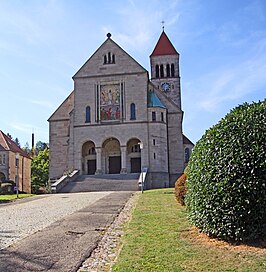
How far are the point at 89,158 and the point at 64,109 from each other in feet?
23.8

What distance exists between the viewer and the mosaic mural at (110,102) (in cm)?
4456

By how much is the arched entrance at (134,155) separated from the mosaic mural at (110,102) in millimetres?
3679

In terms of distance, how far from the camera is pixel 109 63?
46.1 m

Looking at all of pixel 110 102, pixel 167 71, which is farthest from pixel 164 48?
pixel 110 102

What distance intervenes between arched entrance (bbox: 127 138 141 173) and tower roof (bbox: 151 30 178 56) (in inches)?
815

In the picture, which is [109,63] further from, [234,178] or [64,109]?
[234,178]

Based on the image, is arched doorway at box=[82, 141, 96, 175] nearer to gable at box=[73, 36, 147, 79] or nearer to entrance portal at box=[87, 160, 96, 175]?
entrance portal at box=[87, 160, 96, 175]

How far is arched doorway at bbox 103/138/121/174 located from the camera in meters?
45.8

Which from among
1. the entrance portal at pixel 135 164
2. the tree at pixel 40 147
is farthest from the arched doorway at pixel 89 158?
the tree at pixel 40 147

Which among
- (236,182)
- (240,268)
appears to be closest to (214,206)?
(236,182)

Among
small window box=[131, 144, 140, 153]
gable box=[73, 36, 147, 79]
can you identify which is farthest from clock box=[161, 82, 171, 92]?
small window box=[131, 144, 140, 153]

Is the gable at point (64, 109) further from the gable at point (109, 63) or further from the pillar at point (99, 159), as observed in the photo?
the pillar at point (99, 159)

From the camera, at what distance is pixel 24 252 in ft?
23.8

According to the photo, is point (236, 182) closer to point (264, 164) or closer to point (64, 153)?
point (264, 164)
